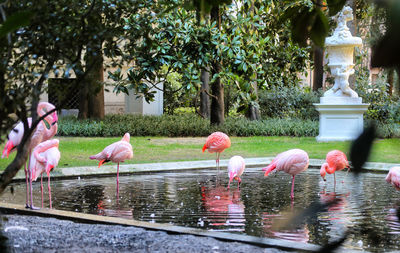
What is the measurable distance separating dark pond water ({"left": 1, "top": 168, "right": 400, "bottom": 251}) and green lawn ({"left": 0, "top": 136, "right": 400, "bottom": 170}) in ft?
5.66

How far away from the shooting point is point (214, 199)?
6641 mm

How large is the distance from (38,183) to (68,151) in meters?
3.80

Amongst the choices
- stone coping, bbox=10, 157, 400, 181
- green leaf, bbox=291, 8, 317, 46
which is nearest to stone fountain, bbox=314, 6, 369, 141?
stone coping, bbox=10, 157, 400, 181

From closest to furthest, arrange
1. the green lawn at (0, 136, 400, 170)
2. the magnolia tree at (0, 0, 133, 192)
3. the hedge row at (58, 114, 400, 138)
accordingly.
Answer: the magnolia tree at (0, 0, 133, 192) → the green lawn at (0, 136, 400, 170) → the hedge row at (58, 114, 400, 138)

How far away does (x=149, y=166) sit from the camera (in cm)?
921

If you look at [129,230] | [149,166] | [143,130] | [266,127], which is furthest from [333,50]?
[129,230]

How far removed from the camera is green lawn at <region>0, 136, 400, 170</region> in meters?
10.5

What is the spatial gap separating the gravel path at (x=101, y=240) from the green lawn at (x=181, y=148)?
16.0 ft

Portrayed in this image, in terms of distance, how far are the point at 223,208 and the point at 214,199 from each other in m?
0.65

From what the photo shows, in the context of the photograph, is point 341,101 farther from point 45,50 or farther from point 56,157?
point 45,50

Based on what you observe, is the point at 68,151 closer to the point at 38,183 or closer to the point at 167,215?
the point at 38,183

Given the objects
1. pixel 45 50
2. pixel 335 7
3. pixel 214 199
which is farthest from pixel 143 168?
pixel 335 7

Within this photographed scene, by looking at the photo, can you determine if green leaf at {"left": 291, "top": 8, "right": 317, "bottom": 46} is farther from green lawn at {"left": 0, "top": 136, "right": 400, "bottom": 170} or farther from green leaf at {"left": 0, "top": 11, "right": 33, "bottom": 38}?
green lawn at {"left": 0, "top": 136, "right": 400, "bottom": 170}

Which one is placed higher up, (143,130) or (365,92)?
(365,92)
